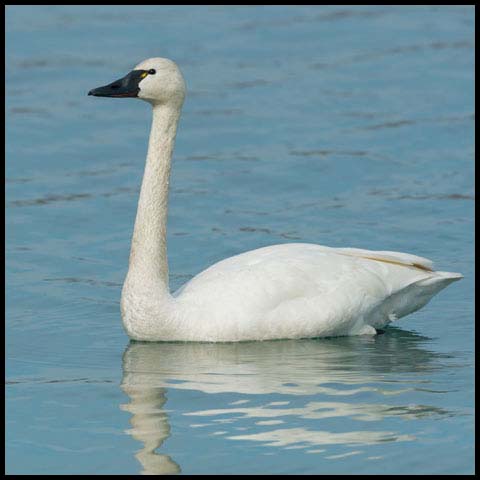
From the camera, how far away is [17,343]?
38.5 feet

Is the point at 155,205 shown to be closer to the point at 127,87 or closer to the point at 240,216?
the point at 127,87

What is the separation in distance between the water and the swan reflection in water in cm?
2

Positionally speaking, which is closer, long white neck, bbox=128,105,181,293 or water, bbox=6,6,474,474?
water, bbox=6,6,474,474

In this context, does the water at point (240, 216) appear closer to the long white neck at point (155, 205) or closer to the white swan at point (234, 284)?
the white swan at point (234, 284)

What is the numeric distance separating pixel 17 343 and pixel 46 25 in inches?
478

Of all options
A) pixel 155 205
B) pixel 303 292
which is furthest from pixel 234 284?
pixel 155 205

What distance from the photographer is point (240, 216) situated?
50.9 feet

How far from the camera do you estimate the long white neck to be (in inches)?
465

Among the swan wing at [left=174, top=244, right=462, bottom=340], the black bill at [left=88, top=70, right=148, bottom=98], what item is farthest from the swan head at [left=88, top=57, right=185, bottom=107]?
the swan wing at [left=174, top=244, right=462, bottom=340]

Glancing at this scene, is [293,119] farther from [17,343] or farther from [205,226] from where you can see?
[17,343]

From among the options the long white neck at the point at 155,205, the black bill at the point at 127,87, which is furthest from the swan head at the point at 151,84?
the long white neck at the point at 155,205

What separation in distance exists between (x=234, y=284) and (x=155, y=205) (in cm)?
83

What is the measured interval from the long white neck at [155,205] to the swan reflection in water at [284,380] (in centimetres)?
52

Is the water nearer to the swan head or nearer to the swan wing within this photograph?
the swan wing
